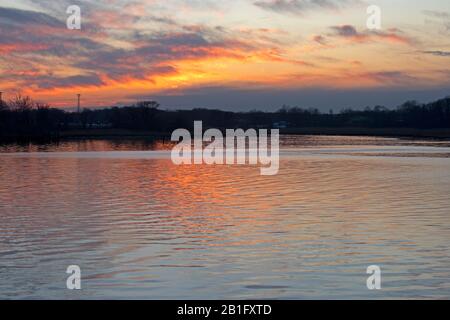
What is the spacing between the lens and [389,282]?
414 inches

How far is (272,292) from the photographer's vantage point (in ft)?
32.7

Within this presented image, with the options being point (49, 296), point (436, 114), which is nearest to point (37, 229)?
point (49, 296)

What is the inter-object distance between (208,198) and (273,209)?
3.75 metres

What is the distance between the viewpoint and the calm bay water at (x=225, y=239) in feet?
33.8

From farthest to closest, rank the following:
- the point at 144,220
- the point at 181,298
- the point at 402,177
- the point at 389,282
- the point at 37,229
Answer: the point at 402,177 < the point at 144,220 < the point at 37,229 < the point at 389,282 < the point at 181,298

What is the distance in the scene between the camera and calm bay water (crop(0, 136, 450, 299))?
1029 centimetres

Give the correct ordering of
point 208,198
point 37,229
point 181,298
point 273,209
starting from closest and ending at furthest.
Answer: point 181,298
point 37,229
point 273,209
point 208,198

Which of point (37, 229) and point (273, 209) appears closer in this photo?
point (37, 229)

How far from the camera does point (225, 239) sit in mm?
14211

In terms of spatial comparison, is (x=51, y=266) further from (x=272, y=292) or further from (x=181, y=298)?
(x=272, y=292)

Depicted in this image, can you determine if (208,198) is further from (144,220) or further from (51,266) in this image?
(51,266)

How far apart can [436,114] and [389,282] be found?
179596 millimetres
